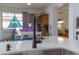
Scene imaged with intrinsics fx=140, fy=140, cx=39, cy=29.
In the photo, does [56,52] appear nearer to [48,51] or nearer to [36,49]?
[48,51]

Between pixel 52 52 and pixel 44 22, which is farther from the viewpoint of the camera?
pixel 44 22

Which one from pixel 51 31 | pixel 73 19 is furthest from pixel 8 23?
pixel 73 19

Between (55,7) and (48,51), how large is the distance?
547 cm

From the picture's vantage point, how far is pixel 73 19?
182 inches

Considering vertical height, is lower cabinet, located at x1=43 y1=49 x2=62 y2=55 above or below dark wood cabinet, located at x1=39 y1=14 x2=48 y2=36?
below

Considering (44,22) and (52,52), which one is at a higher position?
(44,22)

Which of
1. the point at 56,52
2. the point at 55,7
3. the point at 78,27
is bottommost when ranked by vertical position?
the point at 56,52

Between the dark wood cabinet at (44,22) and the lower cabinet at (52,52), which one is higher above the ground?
the dark wood cabinet at (44,22)

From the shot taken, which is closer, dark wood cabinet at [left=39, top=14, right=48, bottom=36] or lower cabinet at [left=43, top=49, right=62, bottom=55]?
lower cabinet at [left=43, top=49, right=62, bottom=55]

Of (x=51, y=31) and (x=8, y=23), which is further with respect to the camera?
(x=8, y=23)

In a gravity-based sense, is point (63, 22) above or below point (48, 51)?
above

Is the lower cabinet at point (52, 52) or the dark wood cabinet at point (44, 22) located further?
the dark wood cabinet at point (44, 22)
